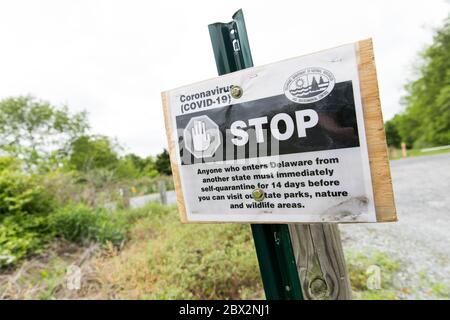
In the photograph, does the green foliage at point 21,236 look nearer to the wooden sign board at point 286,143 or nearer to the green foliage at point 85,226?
the green foliage at point 85,226

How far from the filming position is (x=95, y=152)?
9227 mm

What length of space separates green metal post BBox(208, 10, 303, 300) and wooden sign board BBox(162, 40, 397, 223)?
0.10m

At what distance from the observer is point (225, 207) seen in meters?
0.99

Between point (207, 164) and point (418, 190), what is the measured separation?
405 cm

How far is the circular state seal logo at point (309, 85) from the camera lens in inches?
31.1

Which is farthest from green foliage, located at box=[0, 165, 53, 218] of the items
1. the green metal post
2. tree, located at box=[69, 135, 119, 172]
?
the green metal post

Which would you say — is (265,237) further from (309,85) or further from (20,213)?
(20,213)

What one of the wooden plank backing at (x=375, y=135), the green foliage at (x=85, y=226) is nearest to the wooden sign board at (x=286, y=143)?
the wooden plank backing at (x=375, y=135)

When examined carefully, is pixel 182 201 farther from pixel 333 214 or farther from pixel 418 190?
pixel 418 190

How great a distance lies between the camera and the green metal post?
38.9 inches

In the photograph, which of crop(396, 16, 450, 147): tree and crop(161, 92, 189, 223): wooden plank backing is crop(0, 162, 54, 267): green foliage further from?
crop(396, 16, 450, 147): tree

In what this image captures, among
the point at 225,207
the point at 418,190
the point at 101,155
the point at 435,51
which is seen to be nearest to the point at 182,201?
the point at 225,207

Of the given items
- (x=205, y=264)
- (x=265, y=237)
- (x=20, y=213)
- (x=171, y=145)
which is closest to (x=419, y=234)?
(x=205, y=264)

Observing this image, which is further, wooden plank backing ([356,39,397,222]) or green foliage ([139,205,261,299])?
green foliage ([139,205,261,299])
